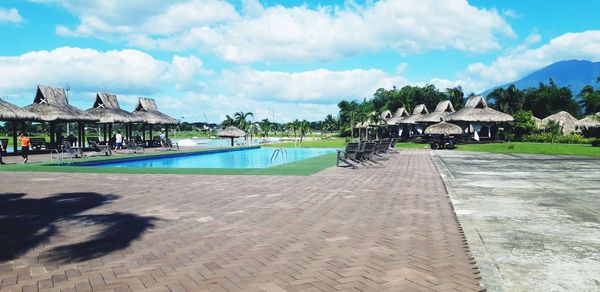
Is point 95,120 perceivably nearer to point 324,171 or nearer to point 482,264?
point 324,171

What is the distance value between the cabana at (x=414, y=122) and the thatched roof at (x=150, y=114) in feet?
86.1

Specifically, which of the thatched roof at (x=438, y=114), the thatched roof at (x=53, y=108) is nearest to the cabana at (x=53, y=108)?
the thatched roof at (x=53, y=108)

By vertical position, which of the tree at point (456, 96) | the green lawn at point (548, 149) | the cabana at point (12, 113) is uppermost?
the tree at point (456, 96)

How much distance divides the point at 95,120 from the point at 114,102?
4120 mm

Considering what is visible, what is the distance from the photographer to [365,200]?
8.41 meters

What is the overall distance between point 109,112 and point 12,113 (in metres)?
7.27

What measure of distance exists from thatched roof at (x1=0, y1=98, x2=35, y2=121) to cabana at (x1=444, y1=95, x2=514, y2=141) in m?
35.1

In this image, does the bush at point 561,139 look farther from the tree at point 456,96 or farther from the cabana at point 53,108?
the cabana at point 53,108

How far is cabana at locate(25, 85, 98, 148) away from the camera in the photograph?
24.8 meters

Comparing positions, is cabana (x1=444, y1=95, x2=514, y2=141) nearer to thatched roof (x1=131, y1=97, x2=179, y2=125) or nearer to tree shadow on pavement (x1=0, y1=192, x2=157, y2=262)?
thatched roof (x1=131, y1=97, x2=179, y2=125)

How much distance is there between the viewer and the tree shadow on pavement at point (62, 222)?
16.0 feet

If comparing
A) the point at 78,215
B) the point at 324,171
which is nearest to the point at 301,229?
the point at 78,215

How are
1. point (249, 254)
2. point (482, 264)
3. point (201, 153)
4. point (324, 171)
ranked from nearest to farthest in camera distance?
point (482, 264) < point (249, 254) < point (324, 171) < point (201, 153)

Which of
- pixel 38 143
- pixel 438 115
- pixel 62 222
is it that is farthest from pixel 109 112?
pixel 438 115
